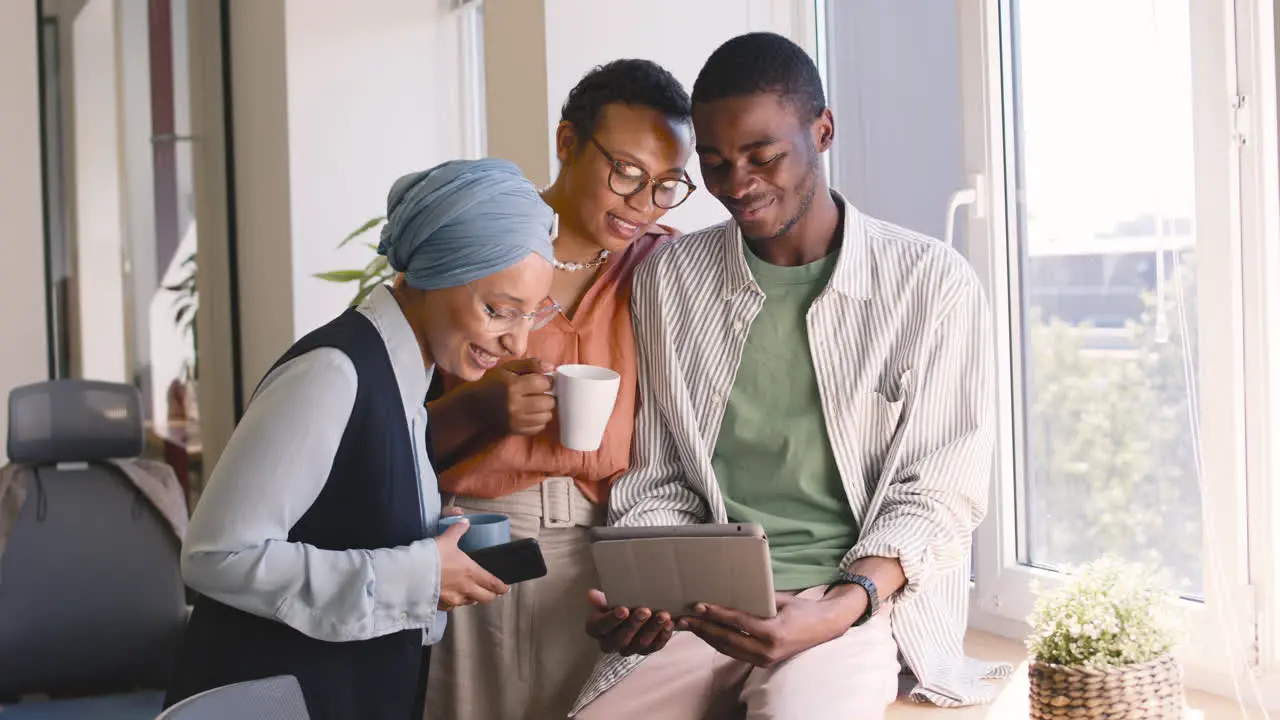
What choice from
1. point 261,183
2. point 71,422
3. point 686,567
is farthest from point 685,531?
point 261,183

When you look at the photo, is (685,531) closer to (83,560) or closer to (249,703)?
(249,703)

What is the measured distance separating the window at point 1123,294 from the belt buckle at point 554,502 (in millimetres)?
799

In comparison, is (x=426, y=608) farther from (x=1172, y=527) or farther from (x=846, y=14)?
(x=846, y=14)

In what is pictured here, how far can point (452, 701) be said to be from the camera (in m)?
1.88

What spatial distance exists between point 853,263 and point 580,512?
54cm

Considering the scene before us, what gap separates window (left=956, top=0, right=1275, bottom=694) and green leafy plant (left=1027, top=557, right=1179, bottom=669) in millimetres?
167

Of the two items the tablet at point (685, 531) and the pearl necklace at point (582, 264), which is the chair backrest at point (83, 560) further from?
the tablet at point (685, 531)

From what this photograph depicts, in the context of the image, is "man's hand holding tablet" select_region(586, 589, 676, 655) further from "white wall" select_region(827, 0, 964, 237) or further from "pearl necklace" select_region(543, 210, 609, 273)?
"white wall" select_region(827, 0, 964, 237)

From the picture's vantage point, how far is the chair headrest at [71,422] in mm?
2834

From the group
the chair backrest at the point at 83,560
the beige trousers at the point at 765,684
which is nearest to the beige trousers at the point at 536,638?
the beige trousers at the point at 765,684

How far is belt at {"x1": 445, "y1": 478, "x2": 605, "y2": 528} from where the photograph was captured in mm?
1812

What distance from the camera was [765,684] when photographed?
1608mm

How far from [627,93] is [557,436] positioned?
0.51 m

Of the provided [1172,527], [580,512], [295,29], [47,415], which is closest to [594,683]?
[580,512]
